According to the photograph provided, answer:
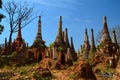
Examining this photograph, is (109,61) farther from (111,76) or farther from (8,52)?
(8,52)

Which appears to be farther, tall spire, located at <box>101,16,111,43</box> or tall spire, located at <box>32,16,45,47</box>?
tall spire, located at <box>101,16,111,43</box>

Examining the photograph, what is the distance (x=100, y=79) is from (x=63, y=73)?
290cm

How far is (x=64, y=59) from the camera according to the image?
30.7 metres

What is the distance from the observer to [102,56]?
33.7m

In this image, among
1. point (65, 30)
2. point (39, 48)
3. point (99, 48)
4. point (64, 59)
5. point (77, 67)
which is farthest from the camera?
point (65, 30)

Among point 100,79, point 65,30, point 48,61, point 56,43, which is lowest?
point 100,79

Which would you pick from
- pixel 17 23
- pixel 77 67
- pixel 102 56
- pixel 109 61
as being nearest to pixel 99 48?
pixel 102 56

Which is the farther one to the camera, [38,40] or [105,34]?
[105,34]

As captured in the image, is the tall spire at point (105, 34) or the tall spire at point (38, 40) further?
the tall spire at point (105, 34)

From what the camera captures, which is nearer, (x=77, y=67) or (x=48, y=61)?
(x=77, y=67)

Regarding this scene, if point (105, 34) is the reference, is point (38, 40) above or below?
below

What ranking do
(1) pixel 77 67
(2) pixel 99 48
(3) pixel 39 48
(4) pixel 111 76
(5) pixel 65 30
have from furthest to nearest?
(5) pixel 65 30
(2) pixel 99 48
(3) pixel 39 48
(4) pixel 111 76
(1) pixel 77 67

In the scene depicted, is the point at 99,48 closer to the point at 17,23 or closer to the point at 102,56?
the point at 102,56

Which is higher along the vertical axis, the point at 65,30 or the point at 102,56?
the point at 65,30
